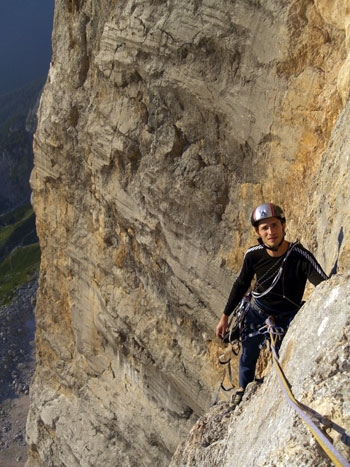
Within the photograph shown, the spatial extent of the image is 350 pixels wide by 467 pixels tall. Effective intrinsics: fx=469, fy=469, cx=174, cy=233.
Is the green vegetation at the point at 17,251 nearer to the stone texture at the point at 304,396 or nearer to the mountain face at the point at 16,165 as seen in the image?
the mountain face at the point at 16,165

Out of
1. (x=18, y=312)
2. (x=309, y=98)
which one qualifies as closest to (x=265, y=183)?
(x=309, y=98)

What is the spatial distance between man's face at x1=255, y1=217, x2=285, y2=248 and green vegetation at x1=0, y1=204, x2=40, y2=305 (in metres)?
56.6

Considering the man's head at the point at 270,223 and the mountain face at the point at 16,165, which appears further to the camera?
the mountain face at the point at 16,165

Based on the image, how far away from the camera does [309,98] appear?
846cm

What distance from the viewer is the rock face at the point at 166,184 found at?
8273mm

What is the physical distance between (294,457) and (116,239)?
10916 millimetres

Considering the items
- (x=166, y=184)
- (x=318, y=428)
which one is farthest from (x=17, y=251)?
(x=318, y=428)

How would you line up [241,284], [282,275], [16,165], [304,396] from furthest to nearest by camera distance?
[16,165], [241,284], [282,275], [304,396]

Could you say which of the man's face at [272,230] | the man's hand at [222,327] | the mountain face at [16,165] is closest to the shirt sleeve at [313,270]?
the man's face at [272,230]

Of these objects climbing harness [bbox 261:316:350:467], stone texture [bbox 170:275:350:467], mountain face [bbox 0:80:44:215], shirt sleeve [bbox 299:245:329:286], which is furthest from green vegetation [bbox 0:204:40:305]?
climbing harness [bbox 261:316:350:467]

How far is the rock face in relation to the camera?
827 cm

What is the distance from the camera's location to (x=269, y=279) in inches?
213

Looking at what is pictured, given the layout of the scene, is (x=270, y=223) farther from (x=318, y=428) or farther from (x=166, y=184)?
(x=166, y=184)

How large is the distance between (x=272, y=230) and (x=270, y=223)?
9cm
